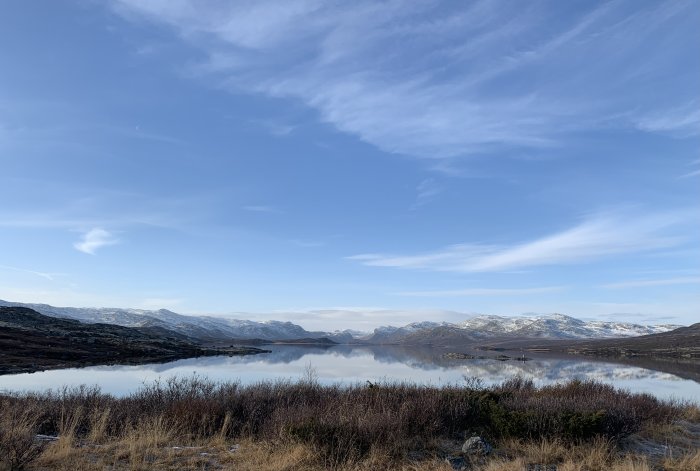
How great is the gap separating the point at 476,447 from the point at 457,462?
83 centimetres

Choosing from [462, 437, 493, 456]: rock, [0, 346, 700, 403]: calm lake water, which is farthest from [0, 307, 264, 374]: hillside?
[462, 437, 493, 456]: rock

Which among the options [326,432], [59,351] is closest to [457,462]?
[326,432]

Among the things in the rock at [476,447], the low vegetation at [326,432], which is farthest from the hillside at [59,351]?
the rock at [476,447]

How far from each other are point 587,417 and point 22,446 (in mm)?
11199

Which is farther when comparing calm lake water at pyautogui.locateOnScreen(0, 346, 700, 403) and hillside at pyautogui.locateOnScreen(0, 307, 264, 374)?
hillside at pyautogui.locateOnScreen(0, 307, 264, 374)

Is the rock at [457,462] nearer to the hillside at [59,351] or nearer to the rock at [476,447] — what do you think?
the rock at [476,447]

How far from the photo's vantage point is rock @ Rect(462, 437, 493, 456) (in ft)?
32.6

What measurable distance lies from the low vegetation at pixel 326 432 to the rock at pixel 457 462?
17cm

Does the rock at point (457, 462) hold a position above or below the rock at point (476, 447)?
below

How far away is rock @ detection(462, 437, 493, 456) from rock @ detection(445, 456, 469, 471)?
332 mm

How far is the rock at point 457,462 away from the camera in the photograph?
29.5 ft

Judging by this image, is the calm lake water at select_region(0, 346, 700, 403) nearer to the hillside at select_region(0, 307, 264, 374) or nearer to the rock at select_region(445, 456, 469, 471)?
the hillside at select_region(0, 307, 264, 374)

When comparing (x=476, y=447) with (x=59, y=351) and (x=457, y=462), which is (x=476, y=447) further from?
(x=59, y=351)

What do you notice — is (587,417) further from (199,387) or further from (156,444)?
(199,387)
